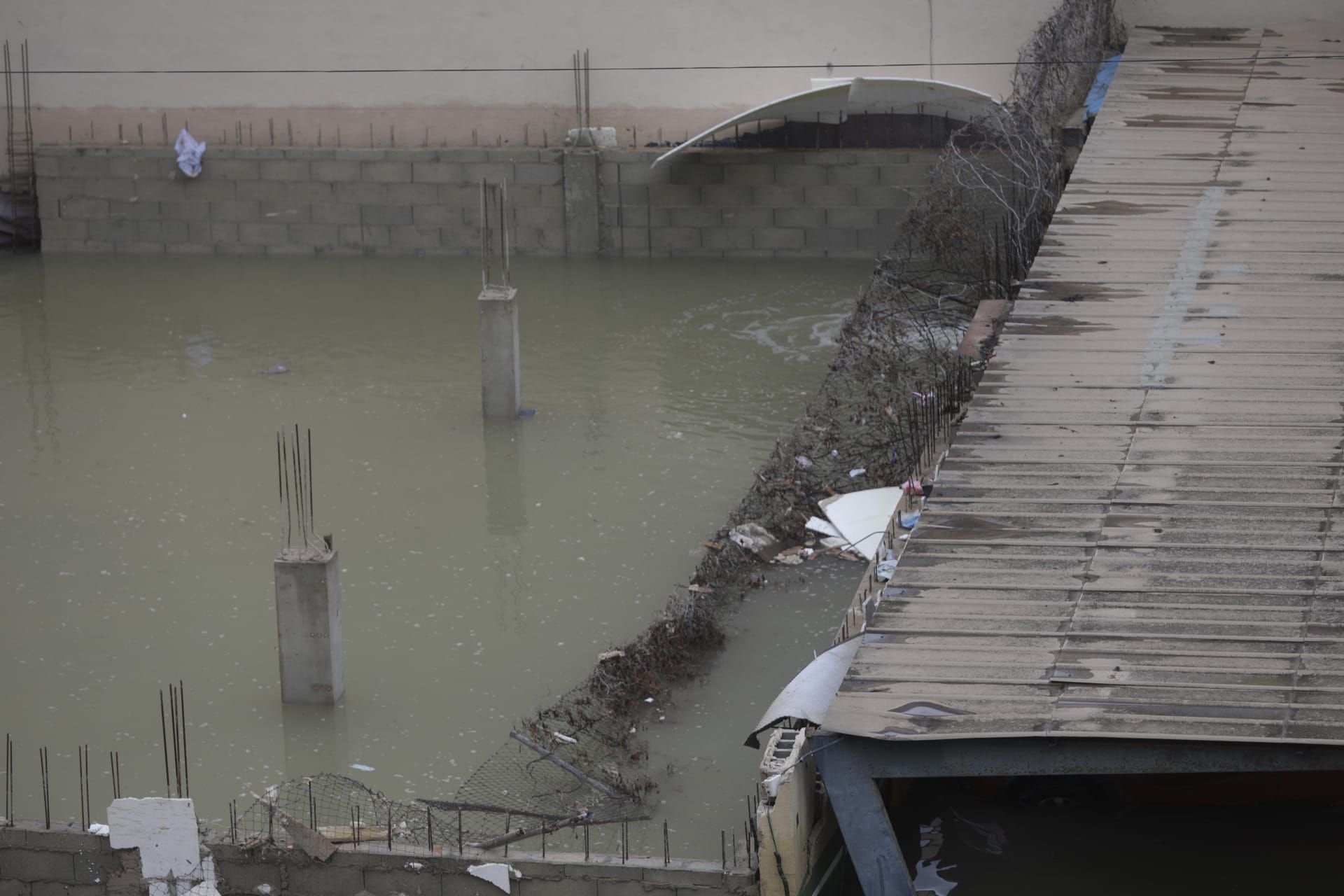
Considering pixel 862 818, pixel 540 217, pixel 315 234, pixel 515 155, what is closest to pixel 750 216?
pixel 540 217

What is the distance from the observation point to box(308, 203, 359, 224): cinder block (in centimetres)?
2538

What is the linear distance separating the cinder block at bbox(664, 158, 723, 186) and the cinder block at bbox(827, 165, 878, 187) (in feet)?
5.15

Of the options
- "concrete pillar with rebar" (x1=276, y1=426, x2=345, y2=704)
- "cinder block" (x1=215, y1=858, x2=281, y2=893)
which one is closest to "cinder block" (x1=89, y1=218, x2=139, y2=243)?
"concrete pillar with rebar" (x1=276, y1=426, x2=345, y2=704)

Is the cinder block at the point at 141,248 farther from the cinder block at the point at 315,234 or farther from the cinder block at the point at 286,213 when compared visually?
the cinder block at the point at 315,234

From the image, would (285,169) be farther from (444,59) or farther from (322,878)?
(322,878)

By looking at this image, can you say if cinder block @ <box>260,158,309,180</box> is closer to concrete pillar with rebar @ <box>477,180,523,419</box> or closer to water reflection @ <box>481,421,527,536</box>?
concrete pillar with rebar @ <box>477,180,523,419</box>

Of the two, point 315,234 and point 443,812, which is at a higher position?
point 315,234

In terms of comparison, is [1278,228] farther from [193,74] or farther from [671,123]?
[193,74]

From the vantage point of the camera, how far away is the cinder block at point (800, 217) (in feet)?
80.1

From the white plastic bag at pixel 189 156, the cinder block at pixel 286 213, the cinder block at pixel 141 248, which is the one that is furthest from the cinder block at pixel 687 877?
the cinder block at pixel 141 248

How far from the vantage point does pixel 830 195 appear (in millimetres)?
24312

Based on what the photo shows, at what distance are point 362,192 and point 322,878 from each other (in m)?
17.5

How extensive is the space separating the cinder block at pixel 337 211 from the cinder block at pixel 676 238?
4324 mm

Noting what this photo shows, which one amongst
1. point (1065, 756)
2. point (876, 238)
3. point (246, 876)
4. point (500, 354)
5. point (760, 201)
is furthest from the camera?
point (760, 201)
